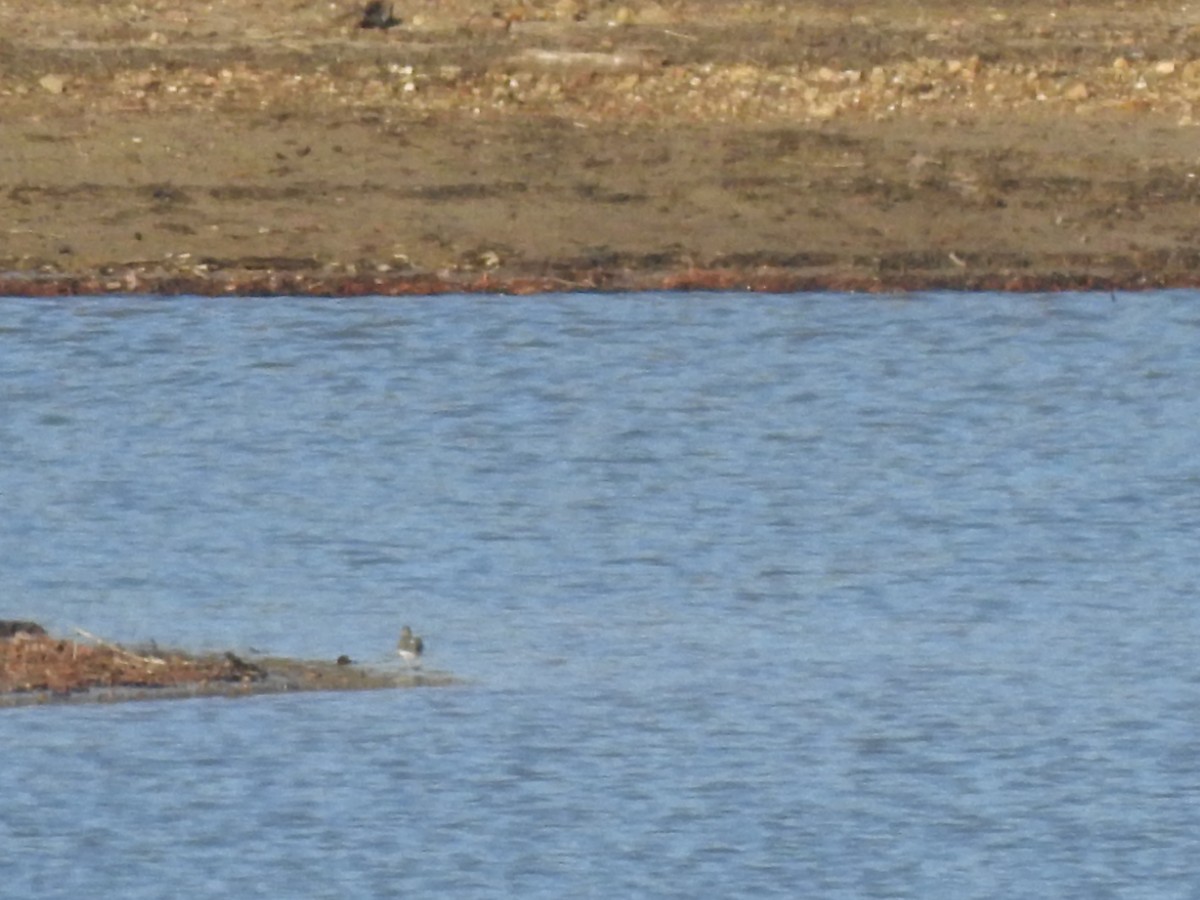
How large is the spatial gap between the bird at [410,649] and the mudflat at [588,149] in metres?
5.43

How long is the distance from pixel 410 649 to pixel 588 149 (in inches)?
269

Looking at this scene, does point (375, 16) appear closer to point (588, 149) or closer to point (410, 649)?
point (588, 149)

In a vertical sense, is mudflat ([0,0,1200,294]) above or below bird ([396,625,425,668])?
above

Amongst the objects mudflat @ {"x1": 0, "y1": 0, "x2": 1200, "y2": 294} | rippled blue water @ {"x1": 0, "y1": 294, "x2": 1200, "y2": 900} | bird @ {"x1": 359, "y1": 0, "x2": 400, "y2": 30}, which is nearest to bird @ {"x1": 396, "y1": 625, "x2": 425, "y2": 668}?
rippled blue water @ {"x1": 0, "y1": 294, "x2": 1200, "y2": 900}

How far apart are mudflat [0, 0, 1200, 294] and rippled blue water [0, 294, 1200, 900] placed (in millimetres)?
384

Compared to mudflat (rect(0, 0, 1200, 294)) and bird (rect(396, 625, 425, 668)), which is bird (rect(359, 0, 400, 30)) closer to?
mudflat (rect(0, 0, 1200, 294))

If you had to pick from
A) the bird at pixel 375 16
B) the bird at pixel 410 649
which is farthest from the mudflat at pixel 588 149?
the bird at pixel 410 649

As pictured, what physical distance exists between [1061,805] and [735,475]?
3916 mm

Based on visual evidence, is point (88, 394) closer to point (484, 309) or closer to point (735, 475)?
point (484, 309)

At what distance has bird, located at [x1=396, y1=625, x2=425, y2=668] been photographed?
9352mm

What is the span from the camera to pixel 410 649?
30.7 feet

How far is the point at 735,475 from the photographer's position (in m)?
12.2

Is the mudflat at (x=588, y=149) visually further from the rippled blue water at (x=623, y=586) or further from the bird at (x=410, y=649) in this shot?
the bird at (x=410, y=649)

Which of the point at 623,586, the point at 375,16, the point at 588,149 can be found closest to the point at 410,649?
the point at 623,586
